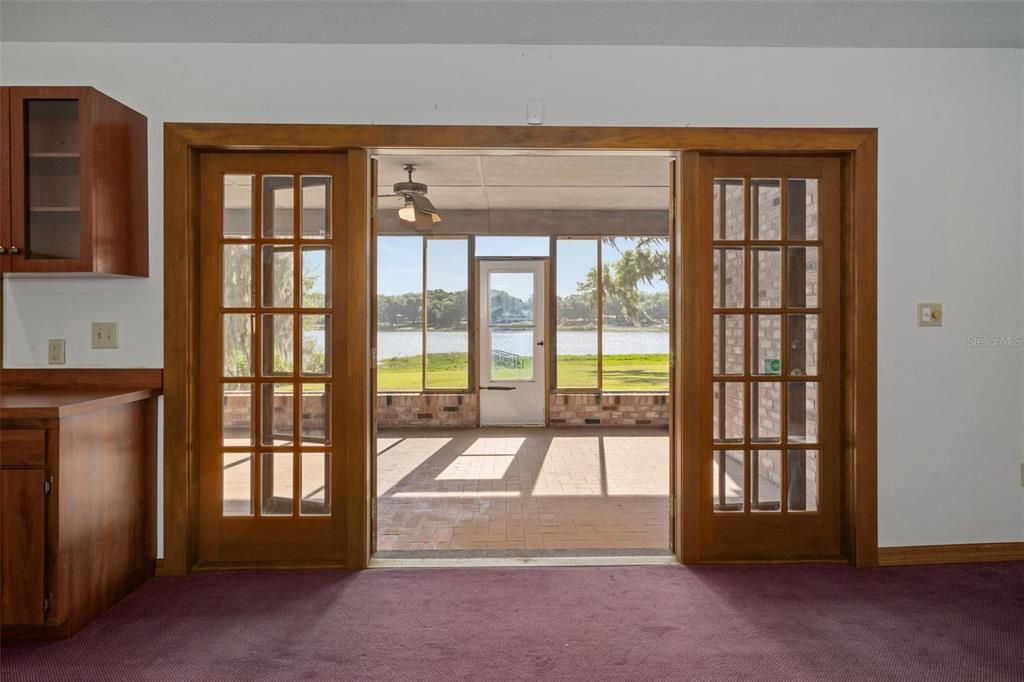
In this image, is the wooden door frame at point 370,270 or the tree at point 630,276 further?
the tree at point 630,276

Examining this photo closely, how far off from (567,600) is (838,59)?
2.84 m

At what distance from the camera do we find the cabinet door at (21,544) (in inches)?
89.9

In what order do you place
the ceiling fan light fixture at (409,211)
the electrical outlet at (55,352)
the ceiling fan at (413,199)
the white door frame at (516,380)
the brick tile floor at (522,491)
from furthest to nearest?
1. the white door frame at (516,380)
2. the ceiling fan light fixture at (409,211)
3. the ceiling fan at (413,199)
4. the brick tile floor at (522,491)
5. the electrical outlet at (55,352)

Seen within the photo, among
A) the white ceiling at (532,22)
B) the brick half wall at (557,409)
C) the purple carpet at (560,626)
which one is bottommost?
the purple carpet at (560,626)

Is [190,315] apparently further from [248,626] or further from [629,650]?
[629,650]

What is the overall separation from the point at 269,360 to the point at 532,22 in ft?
6.51

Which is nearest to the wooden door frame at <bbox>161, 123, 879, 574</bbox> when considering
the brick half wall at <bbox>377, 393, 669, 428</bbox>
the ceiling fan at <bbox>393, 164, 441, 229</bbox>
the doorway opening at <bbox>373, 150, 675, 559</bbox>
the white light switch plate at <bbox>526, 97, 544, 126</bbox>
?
the white light switch plate at <bbox>526, 97, 544, 126</bbox>

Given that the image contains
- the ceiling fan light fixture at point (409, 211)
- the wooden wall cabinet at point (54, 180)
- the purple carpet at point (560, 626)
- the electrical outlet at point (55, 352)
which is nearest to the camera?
the purple carpet at point (560, 626)

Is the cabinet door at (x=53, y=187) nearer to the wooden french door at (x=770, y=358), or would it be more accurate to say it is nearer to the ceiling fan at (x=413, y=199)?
the wooden french door at (x=770, y=358)

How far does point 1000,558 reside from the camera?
10.3 feet

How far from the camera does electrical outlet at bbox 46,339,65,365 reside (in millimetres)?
2959

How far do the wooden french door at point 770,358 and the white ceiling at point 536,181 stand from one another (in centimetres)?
179

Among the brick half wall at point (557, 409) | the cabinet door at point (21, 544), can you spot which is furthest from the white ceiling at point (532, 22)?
the brick half wall at point (557, 409)

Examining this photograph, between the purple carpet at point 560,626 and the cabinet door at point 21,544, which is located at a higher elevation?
the cabinet door at point 21,544
